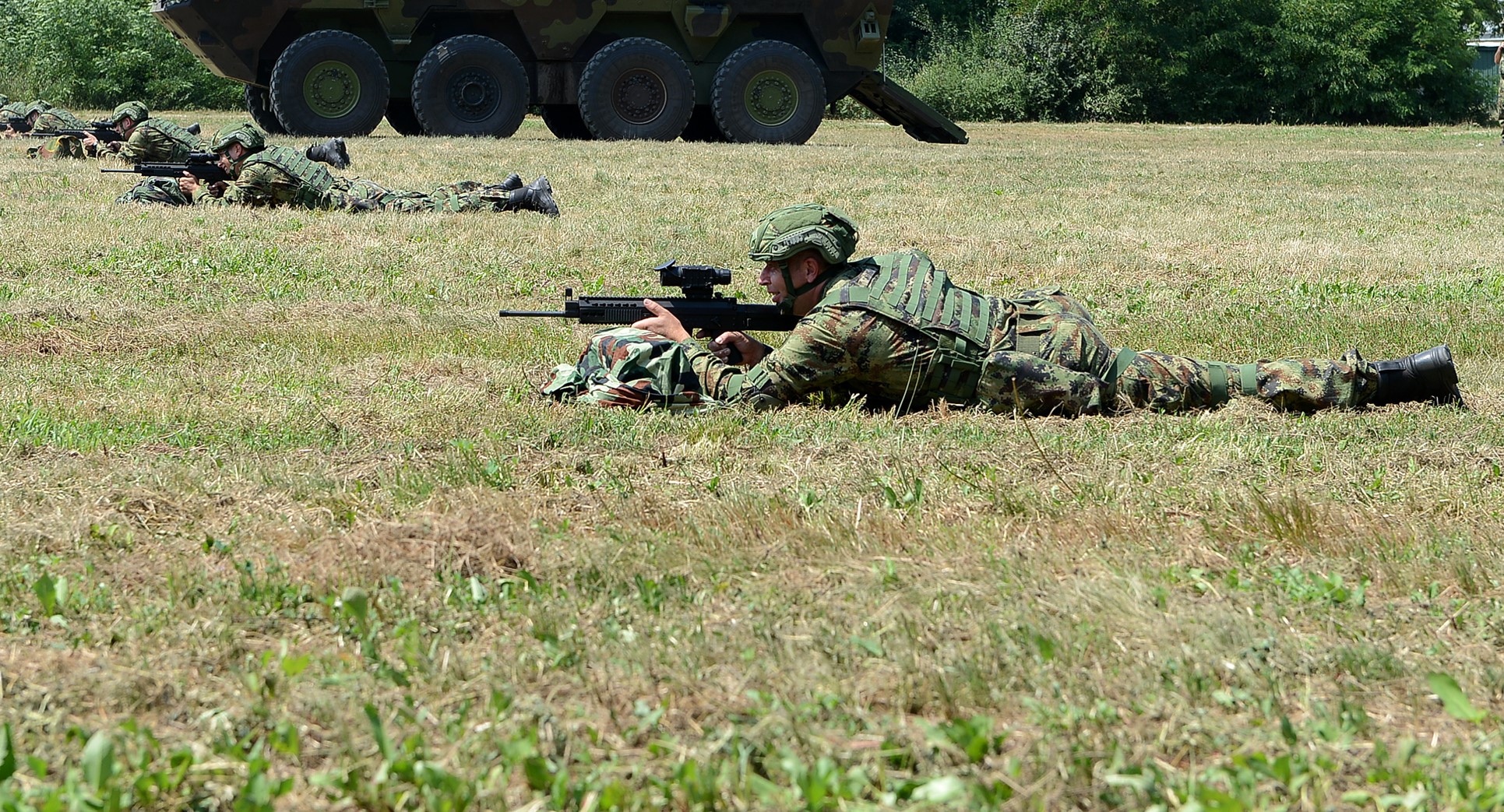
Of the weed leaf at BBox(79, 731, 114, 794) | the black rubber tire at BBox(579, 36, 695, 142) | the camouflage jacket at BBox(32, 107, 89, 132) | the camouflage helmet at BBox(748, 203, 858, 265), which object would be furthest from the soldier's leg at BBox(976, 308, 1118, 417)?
the camouflage jacket at BBox(32, 107, 89, 132)

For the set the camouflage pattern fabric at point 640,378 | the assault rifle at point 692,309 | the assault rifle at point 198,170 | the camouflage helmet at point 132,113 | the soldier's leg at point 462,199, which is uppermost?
the camouflage helmet at point 132,113

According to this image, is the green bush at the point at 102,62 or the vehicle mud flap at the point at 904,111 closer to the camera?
the vehicle mud flap at the point at 904,111

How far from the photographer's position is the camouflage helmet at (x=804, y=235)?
526 centimetres

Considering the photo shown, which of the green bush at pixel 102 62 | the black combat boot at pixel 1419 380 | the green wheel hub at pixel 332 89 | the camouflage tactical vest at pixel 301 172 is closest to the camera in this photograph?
the black combat boot at pixel 1419 380

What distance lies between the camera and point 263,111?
19906 mm

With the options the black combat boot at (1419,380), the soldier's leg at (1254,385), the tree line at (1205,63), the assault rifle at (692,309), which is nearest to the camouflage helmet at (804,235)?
the assault rifle at (692,309)

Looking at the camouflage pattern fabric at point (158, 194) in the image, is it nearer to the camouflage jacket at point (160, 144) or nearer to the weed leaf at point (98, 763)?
the camouflage jacket at point (160, 144)

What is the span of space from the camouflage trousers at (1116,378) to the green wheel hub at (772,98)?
14467mm

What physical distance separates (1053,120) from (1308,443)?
2927cm

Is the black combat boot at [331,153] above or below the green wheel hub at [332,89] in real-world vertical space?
below

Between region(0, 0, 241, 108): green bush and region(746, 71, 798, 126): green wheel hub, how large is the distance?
42.1 ft

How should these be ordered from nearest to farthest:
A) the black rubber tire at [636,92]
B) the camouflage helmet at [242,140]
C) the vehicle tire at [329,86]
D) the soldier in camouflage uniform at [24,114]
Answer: the camouflage helmet at [242,140] → the vehicle tire at [329,86] → the soldier in camouflage uniform at [24,114] → the black rubber tire at [636,92]

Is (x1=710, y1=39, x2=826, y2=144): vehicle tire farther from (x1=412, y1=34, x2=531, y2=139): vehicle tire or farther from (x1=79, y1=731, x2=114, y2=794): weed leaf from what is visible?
(x1=79, y1=731, x2=114, y2=794): weed leaf

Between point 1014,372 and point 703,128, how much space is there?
16.3 m
